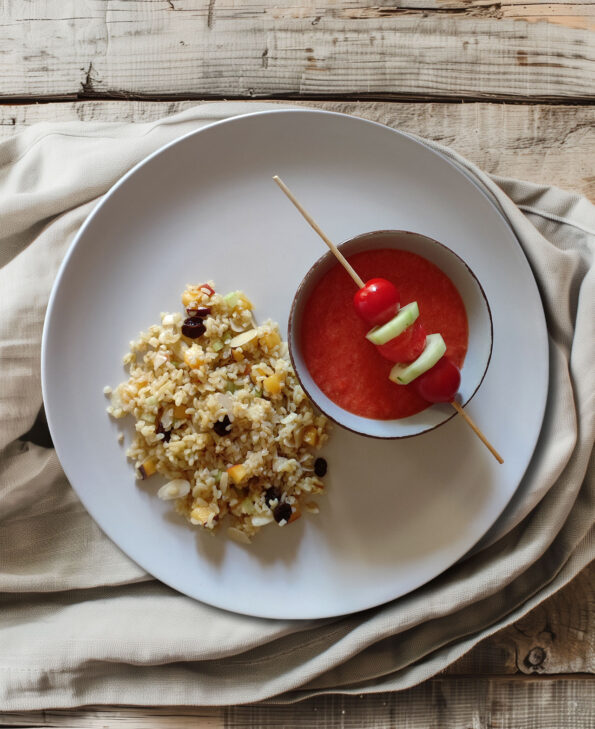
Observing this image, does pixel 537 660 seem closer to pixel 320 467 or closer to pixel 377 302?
pixel 320 467

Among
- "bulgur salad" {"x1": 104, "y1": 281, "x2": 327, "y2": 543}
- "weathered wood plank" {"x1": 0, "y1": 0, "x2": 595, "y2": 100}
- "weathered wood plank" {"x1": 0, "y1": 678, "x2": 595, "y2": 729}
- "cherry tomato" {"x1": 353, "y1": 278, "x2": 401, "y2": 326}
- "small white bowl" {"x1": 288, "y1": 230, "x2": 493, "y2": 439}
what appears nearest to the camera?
"cherry tomato" {"x1": 353, "y1": 278, "x2": 401, "y2": 326}

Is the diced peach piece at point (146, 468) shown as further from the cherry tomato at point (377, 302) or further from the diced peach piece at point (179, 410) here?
the cherry tomato at point (377, 302)

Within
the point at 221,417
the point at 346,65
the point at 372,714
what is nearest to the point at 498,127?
the point at 346,65

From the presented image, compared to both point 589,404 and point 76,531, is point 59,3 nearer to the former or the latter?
point 76,531

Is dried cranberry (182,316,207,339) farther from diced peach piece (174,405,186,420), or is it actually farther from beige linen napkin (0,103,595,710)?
beige linen napkin (0,103,595,710)

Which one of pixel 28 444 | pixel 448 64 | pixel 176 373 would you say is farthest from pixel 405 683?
pixel 448 64

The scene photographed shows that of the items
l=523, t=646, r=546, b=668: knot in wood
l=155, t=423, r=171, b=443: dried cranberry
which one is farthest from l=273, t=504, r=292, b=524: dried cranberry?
l=523, t=646, r=546, b=668: knot in wood
